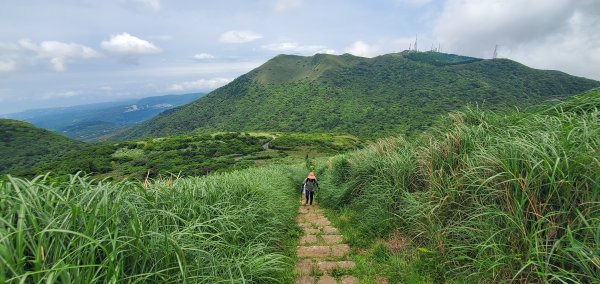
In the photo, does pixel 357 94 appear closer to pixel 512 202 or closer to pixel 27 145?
pixel 27 145

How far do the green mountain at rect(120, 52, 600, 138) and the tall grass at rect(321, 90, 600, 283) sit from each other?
91707mm

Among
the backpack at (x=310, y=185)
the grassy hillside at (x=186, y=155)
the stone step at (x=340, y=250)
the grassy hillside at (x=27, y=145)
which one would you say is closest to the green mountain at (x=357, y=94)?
the grassy hillside at (x=186, y=155)

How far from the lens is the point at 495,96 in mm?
123188

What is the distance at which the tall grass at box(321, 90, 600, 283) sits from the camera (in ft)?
8.55

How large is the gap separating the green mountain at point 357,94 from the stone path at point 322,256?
90985 millimetres

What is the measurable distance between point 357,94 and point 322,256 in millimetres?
151930

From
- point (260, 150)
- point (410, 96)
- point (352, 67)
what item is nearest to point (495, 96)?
point (410, 96)

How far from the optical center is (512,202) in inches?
123

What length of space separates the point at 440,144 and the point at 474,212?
1680 mm

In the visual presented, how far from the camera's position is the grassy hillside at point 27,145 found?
247 ft

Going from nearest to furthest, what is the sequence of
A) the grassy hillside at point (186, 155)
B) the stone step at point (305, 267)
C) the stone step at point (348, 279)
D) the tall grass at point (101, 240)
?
the tall grass at point (101, 240) < the stone step at point (348, 279) < the stone step at point (305, 267) < the grassy hillside at point (186, 155)

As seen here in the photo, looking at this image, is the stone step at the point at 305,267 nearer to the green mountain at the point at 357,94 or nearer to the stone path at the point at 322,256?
the stone path at the point at 322,256

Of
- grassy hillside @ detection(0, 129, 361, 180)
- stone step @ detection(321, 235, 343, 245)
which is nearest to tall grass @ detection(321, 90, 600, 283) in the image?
stone step @ detection(321, 235, 343, 245)

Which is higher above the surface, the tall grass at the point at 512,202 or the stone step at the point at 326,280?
the tall grass at the point at 512,202
